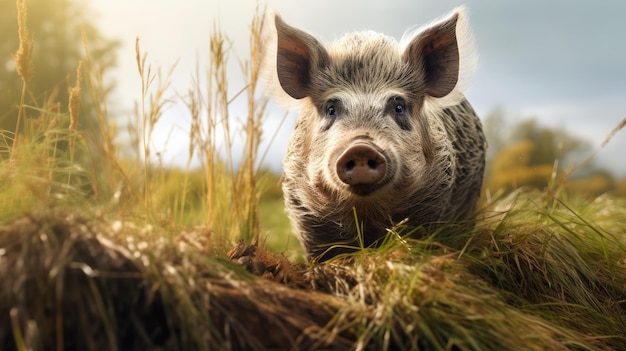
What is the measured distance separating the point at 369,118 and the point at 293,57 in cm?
87

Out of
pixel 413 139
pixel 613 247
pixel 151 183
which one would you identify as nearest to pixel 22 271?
pixel 151 183

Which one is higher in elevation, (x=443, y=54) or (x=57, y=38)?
(x=57, y=38)

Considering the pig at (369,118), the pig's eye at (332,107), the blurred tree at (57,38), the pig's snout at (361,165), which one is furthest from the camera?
the blurred tree at (57,38)

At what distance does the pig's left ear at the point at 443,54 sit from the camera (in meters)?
4.45

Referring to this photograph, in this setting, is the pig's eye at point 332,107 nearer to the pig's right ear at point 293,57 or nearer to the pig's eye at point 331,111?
the pig's eye at point 331,111

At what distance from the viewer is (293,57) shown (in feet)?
14.9

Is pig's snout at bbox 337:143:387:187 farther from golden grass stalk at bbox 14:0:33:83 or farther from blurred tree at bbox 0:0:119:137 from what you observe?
blurred tree at bbox 0:0:119:137

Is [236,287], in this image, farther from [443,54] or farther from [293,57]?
[443,54]

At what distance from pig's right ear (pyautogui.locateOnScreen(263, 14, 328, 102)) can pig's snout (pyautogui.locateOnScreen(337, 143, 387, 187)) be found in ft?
3.61

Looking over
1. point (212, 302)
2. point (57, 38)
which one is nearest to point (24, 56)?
point (212, 302)

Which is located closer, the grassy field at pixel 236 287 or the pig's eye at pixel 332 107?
the grassy field at pixel 236 287

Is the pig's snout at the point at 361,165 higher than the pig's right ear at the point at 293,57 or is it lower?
lower

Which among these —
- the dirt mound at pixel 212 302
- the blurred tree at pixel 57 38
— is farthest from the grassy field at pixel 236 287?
the blurred tree at pixel 57 38

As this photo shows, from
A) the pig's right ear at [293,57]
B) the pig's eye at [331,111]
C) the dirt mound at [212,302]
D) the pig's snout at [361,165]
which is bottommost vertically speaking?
the dirt mound at [212,302]
